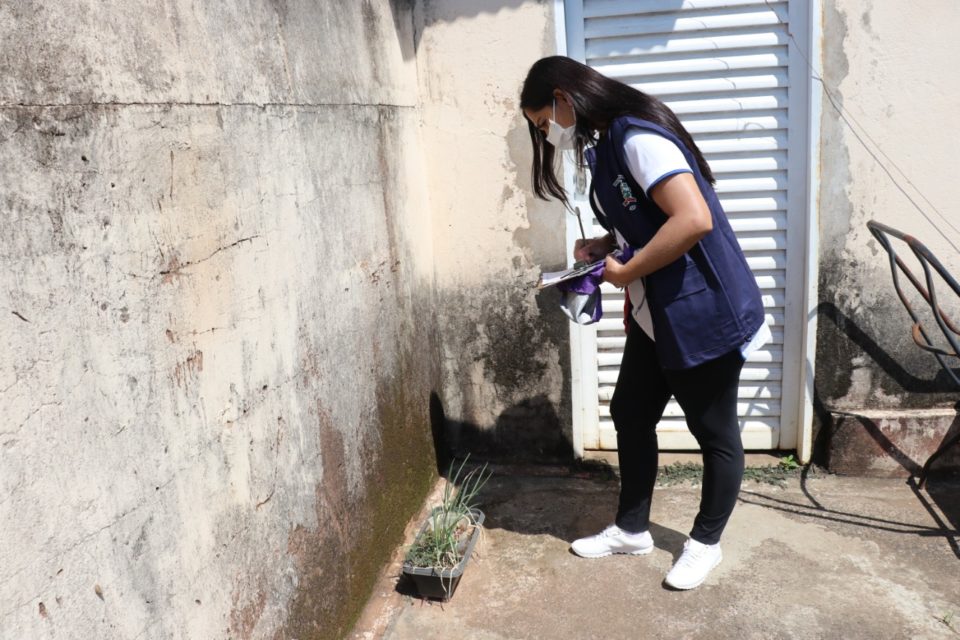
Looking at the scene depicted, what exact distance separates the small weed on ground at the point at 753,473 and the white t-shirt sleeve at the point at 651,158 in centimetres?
192

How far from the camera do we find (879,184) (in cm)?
378

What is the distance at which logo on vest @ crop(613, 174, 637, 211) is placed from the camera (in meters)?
A: 2.83

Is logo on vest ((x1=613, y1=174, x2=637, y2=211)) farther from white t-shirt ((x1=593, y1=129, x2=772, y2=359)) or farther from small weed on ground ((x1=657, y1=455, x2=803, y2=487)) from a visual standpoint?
small weed on ground ((x1=657, y1=455, x2=803, y2=487))

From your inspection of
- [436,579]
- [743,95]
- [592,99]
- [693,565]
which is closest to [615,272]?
[592,99]

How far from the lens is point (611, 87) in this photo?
9.37ft

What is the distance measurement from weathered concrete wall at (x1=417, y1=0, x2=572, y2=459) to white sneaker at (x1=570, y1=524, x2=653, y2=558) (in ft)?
2.84

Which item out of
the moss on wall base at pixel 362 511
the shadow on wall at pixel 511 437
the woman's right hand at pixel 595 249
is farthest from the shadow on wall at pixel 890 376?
the moss on wall base at pixel 362 511

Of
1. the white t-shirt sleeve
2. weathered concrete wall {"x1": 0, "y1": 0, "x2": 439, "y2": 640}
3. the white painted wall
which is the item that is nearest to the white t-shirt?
the white t-shirt sleeve

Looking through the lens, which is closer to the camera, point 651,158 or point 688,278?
point 651,158

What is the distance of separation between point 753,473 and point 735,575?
35.6 inches

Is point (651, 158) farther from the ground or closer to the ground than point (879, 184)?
farther from the ground

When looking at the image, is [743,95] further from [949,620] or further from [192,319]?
[192,319]

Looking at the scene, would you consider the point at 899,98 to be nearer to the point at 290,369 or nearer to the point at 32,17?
the point at 290,369

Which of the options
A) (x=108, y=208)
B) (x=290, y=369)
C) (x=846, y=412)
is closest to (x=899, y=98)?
(x=846, y=412)
